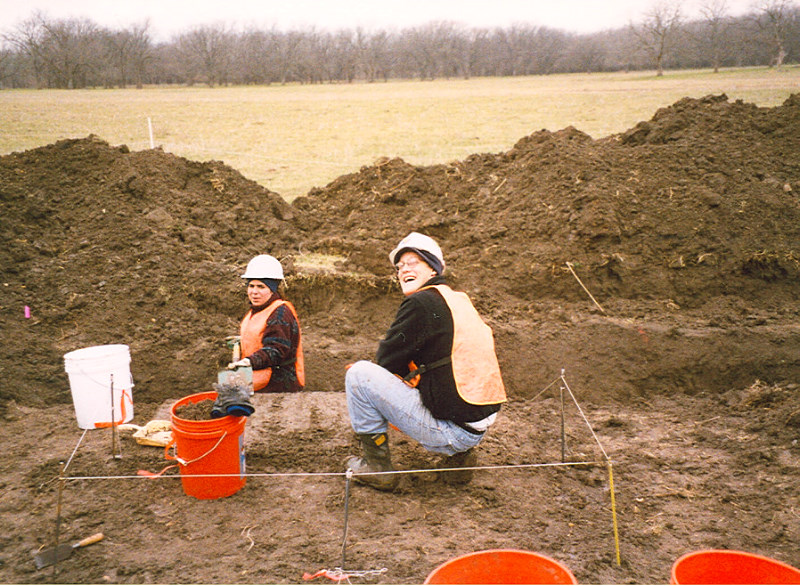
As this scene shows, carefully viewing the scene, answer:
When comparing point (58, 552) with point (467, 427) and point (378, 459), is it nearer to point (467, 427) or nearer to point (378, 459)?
point (378, 459)

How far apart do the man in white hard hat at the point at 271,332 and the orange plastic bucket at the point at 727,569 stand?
2.48 m

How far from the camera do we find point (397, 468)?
145 inches

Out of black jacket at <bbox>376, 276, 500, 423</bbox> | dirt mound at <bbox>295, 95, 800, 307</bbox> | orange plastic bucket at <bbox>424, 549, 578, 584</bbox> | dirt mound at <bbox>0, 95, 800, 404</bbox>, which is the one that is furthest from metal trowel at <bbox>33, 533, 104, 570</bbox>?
dirt mound at <bbox>295, 95, 800, 307</bbox>

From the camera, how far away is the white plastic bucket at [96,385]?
13.8ft

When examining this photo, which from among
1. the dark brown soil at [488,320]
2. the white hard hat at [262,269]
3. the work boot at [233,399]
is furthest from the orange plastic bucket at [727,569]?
the white hard hat at [262,269]

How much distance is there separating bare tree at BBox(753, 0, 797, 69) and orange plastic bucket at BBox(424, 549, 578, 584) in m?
11.9

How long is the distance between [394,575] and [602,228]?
4973 mm

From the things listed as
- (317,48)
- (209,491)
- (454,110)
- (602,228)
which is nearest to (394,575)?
(209,491)

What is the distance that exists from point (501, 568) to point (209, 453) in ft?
5.97

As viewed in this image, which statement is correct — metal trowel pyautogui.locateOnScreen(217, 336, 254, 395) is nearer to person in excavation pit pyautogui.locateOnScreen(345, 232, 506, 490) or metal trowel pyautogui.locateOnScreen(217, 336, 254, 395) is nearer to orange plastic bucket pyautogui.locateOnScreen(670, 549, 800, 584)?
person in excavation pit pyautogui.locateOnScreen(345, 232, 506, 490)

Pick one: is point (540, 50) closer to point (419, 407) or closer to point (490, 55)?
point (490, 55)

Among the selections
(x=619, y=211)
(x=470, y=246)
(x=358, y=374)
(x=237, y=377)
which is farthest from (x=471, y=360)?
(x=619, y=211)

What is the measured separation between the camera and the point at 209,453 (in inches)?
127

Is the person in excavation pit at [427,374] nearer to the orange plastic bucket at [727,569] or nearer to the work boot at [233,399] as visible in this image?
the work boot at [233,399]
